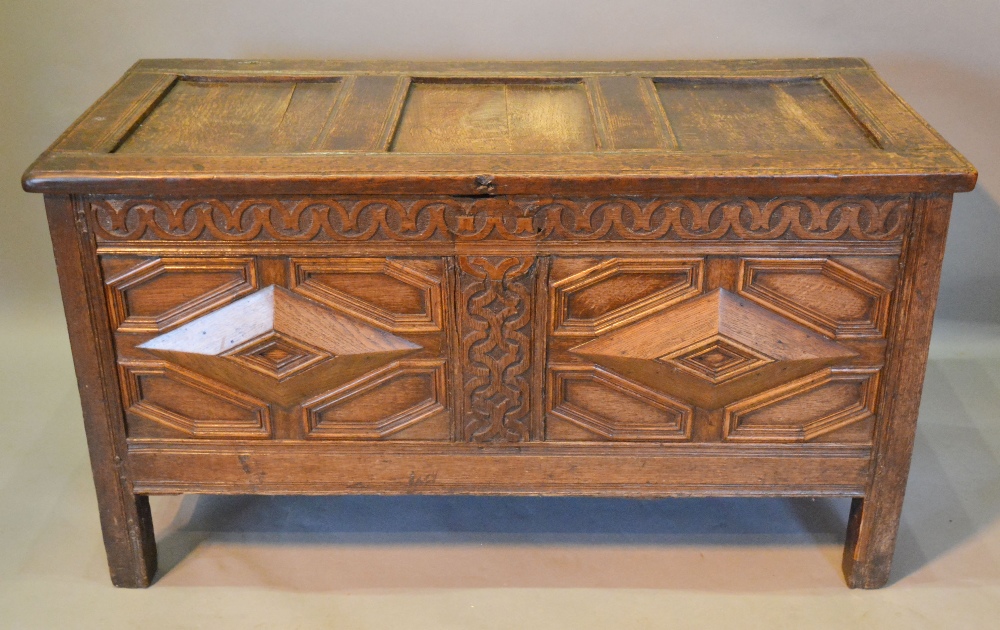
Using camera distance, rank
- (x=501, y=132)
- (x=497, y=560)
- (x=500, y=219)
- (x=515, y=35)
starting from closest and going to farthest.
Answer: (x=500, y=219), (x=501, y=132), (x=497, y=560), (x=515, y=35)

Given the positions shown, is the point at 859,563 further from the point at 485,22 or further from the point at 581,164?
the point at 485,22

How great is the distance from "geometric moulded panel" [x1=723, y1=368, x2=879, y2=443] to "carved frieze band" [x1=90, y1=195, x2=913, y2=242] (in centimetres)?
29

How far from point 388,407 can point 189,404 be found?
15.2 inches

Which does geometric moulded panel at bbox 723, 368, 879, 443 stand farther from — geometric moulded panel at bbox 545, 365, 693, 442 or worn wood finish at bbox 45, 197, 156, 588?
worn wood finish at bbox 45, 197, 156, 588

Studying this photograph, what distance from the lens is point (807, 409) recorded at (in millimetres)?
2383

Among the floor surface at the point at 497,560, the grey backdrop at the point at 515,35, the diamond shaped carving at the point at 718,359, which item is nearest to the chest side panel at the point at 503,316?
the diamond shaped carving at the point at 718,359

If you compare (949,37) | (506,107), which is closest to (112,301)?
(506,107)

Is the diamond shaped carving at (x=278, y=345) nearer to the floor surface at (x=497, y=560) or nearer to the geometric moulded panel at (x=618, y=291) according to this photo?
the geometric moulded panel at (x=618, y=291)

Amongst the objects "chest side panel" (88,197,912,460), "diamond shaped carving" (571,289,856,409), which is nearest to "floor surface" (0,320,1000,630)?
"chest side panel" (88,197,912,460)

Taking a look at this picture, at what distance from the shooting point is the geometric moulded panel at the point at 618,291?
7.40ft

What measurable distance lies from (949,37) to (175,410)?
2.11 m

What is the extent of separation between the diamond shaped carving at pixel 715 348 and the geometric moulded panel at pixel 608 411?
4 centimetres

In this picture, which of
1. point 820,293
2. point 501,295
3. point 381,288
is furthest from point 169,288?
point 820,293

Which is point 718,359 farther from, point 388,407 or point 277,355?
point 277,355
